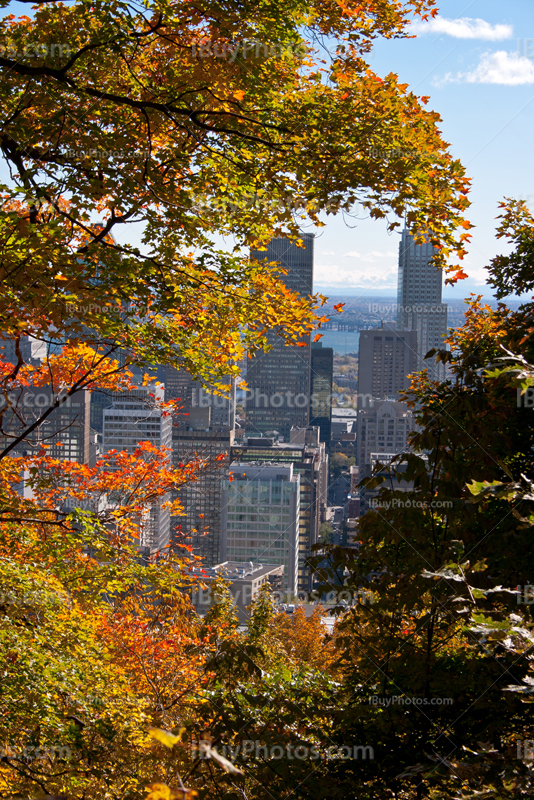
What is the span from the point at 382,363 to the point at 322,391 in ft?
45.1

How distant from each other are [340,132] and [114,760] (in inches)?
184

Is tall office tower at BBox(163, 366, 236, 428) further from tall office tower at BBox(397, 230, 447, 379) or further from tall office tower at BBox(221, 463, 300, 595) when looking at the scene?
tall office tower at BBox(397, 230, 447, 379)

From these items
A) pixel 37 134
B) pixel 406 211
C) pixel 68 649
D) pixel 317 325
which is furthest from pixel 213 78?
pixel 68 649

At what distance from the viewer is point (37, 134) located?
4012 mm

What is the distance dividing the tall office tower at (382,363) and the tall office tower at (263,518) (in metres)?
36.1

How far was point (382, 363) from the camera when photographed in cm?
9606

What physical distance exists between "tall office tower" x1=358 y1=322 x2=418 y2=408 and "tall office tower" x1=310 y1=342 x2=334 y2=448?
20.9 feet

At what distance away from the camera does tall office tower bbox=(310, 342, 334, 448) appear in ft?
332

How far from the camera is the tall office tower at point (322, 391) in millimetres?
101250

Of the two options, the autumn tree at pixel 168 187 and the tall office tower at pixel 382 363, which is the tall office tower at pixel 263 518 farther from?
the autumn tree at pixel 168 187

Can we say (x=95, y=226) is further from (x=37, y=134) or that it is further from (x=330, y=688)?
(x=330, y=688)

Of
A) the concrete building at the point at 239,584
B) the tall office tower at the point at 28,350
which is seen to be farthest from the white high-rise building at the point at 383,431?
the tall office tower at the point at 28,350

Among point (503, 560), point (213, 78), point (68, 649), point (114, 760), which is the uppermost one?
point (213, 78)

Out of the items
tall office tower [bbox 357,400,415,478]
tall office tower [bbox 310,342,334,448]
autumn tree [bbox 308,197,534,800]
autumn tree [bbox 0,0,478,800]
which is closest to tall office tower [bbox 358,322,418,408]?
tall office tower [bbox 310,342,334,448]
